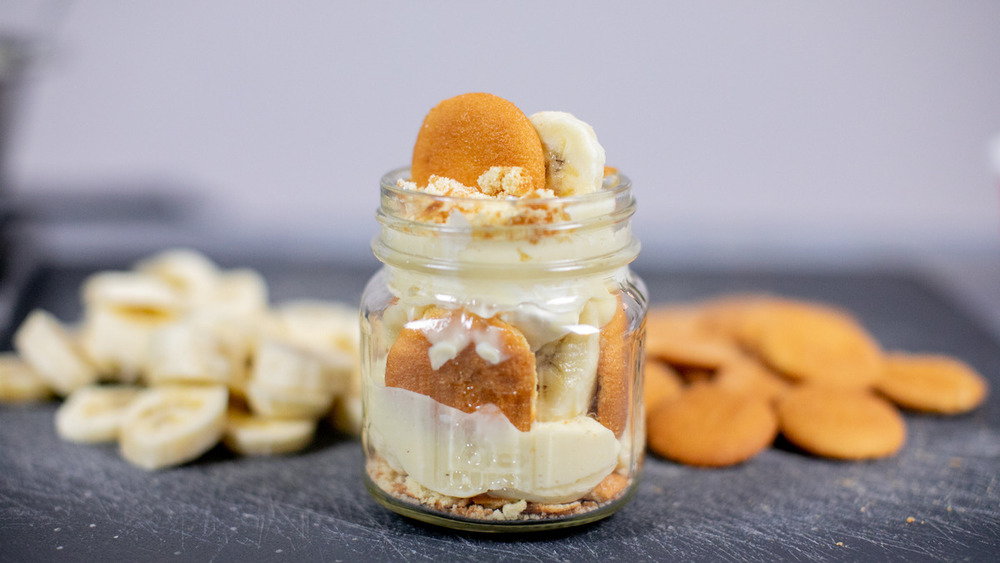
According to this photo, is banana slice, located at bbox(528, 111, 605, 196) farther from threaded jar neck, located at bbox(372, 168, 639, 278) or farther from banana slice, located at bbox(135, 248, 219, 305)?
banana slice, located at bbox(135, 248, 219, 305)

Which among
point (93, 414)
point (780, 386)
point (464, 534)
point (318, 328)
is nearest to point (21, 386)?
point (93, 414)

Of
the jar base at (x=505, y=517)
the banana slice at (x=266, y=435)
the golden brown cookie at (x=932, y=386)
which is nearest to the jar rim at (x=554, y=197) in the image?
the jar base at (x=505, y=517)

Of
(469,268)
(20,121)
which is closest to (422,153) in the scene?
(469,268)

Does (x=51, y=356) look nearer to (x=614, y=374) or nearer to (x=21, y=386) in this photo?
(x=21, y=386)

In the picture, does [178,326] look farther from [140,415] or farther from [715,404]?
[715,404]

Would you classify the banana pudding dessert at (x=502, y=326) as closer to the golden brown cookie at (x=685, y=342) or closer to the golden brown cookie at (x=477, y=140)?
the golden brown cookie at (x=477, y=140)
